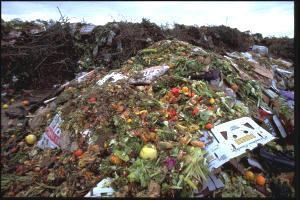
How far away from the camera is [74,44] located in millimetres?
7148

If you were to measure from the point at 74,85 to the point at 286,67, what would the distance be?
20.1 ft

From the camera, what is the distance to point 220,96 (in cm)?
420

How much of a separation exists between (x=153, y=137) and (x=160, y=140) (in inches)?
3.9

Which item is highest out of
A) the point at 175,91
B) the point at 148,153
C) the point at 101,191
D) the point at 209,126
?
the point at 175,91

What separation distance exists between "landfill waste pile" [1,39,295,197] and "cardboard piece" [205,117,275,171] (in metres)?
0.01

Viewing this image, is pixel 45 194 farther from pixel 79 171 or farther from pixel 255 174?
pixel 255 174

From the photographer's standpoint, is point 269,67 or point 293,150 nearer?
point 293,150

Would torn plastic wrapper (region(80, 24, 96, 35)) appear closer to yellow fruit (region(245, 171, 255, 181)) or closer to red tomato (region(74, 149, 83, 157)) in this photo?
red tomato (region(74, 149, 83, 157))

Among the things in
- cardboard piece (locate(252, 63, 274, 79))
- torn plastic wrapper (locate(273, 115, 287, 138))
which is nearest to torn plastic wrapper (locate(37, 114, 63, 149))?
torn plastic wrapper (locate(273, 115, 287, 138))

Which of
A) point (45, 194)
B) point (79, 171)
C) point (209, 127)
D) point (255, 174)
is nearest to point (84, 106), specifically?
point (79, 171)

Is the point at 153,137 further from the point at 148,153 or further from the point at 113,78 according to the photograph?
the point at 113,78

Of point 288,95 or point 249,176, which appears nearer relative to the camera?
point 249,176

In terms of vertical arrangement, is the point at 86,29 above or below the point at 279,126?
above

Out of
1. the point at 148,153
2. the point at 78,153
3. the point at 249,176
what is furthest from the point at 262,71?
the point at 78,153
